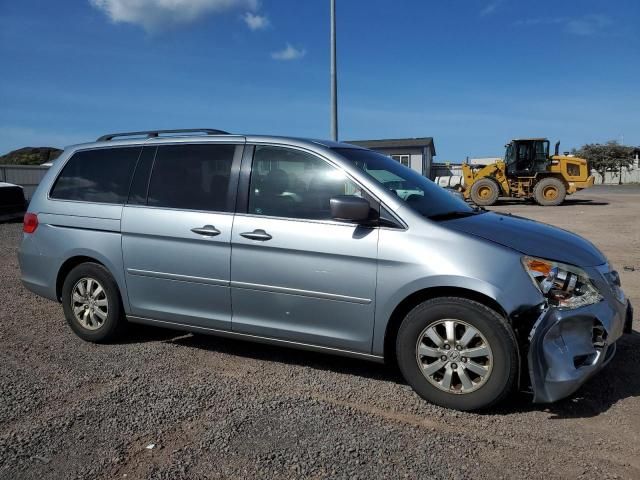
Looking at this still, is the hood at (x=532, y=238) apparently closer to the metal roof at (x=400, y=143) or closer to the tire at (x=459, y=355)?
the tire at (x=459, y=355)

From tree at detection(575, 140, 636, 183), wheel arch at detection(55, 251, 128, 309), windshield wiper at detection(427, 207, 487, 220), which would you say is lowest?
wheel arch at detection(55, 251, 128, 309)

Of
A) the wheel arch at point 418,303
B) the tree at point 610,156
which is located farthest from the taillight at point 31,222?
the tree at point 610,156

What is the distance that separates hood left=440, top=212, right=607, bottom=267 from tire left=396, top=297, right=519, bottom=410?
0.49 metres

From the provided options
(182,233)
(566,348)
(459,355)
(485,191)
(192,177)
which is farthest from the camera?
(485,191)

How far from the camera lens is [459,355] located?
3439 millimetres

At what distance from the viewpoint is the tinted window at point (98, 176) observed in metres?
4.79

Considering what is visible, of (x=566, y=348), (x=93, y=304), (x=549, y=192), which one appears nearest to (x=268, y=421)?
(x=566, y=348)

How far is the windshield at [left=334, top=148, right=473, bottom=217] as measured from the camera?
3932 millimetres

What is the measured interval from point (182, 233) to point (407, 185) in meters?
1.81

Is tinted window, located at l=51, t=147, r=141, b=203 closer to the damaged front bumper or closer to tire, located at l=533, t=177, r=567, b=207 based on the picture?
the damaged front bumper

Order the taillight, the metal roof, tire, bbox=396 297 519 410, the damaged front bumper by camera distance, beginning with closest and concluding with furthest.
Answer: the damaged front bumper → tire, bbox=396 297 519 410 → the taillight → the metal roof

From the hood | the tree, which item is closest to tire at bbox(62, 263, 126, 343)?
the hood

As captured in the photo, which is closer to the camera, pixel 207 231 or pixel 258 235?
pixel 258 235

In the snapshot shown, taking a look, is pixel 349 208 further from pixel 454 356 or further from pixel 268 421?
pixel 268 421
